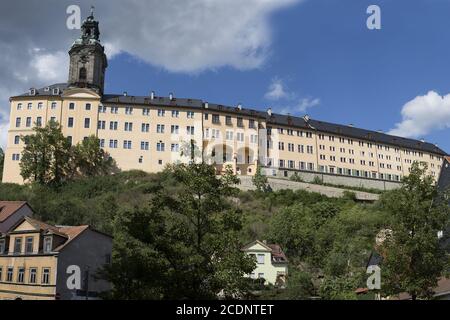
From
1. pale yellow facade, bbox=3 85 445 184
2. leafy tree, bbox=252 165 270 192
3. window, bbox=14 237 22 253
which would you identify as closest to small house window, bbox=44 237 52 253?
window, bbox=14 237 22 253

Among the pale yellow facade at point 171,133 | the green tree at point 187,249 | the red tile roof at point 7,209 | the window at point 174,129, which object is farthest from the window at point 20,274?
the window at point 174,129

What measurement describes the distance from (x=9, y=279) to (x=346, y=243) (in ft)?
123

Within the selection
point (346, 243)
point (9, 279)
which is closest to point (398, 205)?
point (9, 279)

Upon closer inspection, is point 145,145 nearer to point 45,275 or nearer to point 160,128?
point 160,128

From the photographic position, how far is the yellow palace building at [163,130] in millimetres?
92625

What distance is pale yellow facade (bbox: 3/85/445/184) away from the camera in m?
92.5

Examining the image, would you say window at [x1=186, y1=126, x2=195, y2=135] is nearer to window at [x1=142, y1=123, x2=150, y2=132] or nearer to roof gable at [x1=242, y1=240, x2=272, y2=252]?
window at [x1=142, y1=123, x2=150, y2=132]

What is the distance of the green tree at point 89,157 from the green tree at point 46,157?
1596 millimetres

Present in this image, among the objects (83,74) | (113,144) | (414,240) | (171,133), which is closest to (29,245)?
(414,240)

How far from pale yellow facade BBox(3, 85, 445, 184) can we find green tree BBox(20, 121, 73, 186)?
413cm

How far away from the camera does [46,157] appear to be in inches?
3396

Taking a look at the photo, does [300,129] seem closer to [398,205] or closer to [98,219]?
[98,219]

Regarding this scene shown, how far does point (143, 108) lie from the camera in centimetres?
9625

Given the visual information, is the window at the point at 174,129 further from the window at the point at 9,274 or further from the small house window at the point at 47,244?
the window at the point at 9,274
